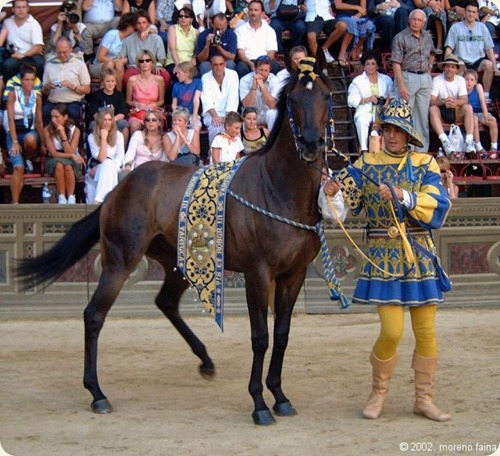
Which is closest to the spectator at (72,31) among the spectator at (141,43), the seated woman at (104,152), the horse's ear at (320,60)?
the spectator at (141,43)

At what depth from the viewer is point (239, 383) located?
271 inches

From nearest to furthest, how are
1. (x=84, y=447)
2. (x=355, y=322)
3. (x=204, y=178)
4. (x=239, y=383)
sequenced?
(x=84, y=447), (x=204, y=178), (x=239, y=383), (x=355, y=322)

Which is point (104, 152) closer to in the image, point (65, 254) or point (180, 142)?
point (180, 142)

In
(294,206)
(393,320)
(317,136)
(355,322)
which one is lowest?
(355,322)

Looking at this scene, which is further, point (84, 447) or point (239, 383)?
point (239, 383)

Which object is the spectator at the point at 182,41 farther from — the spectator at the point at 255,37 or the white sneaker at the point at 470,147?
the white sneaker at the point at 470,147

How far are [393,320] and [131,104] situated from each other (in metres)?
6.51

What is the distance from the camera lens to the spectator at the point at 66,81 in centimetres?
1145

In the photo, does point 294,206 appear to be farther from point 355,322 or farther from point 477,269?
point 477,269

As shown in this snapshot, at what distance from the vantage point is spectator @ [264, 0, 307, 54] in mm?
12898

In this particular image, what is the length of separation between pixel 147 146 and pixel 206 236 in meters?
4.40

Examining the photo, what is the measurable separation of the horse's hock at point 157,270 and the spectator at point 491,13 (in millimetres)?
4688

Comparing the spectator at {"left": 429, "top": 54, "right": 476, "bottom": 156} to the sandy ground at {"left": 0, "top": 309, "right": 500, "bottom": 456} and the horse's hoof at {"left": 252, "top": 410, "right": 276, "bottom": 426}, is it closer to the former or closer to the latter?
the sandy ground at {"left": 0, "top": 309, "right": 500, "bottom": 456}

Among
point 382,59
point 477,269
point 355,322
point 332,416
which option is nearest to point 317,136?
point 332,416
